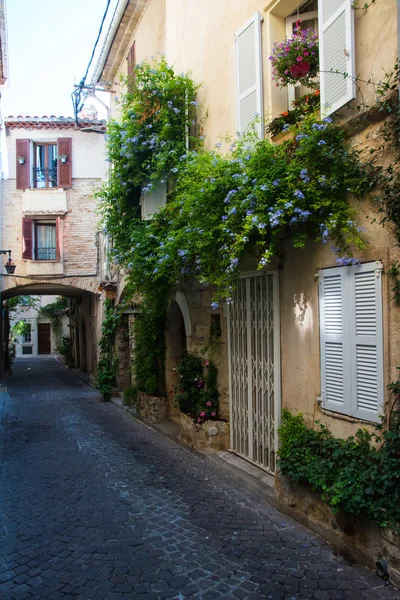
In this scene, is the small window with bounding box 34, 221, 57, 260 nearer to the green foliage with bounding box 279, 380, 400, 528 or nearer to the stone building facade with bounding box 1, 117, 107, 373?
the stone building facade with bounding box 1, 117, 107, 373

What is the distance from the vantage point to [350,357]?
4.27 m

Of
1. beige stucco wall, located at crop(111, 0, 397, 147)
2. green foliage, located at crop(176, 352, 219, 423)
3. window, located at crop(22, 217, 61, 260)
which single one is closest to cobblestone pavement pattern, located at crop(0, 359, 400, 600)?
green foliage, located at crop(176, 352, 219, 423)

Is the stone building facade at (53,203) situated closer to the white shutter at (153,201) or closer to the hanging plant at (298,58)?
the white shutter at (153,201)

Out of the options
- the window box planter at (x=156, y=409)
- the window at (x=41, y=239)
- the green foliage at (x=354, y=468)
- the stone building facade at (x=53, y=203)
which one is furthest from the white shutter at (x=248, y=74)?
the window at (x=41, y=239)

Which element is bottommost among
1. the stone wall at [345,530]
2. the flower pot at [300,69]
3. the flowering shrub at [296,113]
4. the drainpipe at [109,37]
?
the stone wall at [345,530]

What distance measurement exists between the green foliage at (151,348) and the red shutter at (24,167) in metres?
9.94

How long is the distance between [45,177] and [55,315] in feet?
67.7

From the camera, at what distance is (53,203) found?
58.2 ft

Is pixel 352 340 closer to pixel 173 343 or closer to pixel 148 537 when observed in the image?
pixel 148 537

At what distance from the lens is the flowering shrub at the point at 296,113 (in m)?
5.11

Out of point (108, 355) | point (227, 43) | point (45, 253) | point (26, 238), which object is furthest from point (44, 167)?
point (227, 43)

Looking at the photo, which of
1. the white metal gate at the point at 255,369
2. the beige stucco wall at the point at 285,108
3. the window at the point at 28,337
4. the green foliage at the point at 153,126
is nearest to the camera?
the beige stucco wall at the point at 285,108

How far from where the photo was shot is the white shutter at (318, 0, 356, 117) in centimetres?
411

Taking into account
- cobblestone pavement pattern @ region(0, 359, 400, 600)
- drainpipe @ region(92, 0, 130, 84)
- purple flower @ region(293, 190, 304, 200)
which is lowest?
cobblestone pavement pattern @ region(0, 359, 400, 600)
